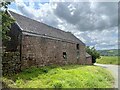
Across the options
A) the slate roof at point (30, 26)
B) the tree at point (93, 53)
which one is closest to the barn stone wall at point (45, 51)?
the slate roof at point (30, 26)

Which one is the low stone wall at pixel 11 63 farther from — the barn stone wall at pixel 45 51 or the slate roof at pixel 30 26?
the slate roof at pixel 30 26

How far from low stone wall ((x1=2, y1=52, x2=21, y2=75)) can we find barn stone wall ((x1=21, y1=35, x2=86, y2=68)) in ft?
3.25

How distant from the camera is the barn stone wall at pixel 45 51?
21.5 metres

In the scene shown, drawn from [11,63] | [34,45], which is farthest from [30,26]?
[11,63]

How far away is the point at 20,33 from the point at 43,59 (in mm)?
4465

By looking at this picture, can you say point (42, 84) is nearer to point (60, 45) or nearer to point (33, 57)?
point (33, 57)

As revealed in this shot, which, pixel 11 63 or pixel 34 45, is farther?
pixel 34 45

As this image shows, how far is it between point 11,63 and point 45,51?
665 centimetres

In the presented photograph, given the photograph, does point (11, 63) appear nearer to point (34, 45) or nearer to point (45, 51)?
point (34, 45)

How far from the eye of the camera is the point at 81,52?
1502 inches

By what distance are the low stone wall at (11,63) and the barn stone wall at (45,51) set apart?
991 mm

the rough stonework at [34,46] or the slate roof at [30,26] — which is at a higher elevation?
the slate roof at [30,26]

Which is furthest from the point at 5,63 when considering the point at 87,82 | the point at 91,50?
the point at 91,50

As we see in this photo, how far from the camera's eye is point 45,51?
24.8 m
